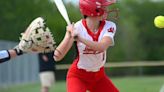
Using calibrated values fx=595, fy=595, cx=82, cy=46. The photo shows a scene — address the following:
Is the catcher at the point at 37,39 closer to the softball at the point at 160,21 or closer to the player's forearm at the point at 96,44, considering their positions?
the player's forearm at the point at 96,44

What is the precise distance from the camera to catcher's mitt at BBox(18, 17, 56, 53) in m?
8.11

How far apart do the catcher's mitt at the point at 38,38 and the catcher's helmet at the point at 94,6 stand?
61 cm

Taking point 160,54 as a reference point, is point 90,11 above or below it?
above

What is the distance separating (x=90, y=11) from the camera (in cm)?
789

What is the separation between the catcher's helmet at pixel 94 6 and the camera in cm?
788

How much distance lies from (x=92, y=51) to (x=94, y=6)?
1.99 ft

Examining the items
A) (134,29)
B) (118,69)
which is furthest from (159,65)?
(134,29)

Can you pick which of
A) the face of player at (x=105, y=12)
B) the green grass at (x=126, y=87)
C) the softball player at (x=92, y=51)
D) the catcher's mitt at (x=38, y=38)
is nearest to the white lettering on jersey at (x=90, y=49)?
the softball player at (x=92, y=51)

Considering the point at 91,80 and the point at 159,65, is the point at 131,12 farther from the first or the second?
the point at 91,80

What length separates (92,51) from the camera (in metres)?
7.98

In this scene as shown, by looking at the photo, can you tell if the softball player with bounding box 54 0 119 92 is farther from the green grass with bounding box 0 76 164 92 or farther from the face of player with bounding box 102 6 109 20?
the green grass with bounding box 0 76 164 92

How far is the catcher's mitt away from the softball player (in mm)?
422

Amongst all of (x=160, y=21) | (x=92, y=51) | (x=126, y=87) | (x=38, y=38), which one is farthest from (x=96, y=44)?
(x=126, y=87)

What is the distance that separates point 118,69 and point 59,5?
135 feet
